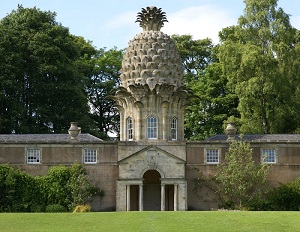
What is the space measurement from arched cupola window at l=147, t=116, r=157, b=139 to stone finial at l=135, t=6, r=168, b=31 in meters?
7.60

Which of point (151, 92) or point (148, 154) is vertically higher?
point (151, 92)

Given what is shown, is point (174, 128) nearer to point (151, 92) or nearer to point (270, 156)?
point (151, 92)

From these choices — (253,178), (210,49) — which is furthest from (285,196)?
(210,49)

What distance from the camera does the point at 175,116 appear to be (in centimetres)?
5103

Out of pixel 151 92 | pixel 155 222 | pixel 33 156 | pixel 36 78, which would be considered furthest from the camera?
pixel 36 78

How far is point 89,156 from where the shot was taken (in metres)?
49.4

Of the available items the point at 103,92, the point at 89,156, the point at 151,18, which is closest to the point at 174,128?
the point at 89,156

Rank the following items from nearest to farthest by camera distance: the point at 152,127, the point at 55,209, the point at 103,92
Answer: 1. the point at 55,209
2. the point at 152,127
3. the point at 103,92

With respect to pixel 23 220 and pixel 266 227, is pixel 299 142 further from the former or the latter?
pixel 23 220

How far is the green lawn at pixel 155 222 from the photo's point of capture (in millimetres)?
31562

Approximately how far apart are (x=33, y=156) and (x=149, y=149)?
28.9 feet

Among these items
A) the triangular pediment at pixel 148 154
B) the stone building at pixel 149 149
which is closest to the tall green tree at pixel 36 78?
the stone building at pixel 149 149

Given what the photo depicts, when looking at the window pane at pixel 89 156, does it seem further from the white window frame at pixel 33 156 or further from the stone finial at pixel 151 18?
the stone finial at pixel 151 18

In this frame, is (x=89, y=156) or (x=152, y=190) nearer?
(x=89, y=156)
